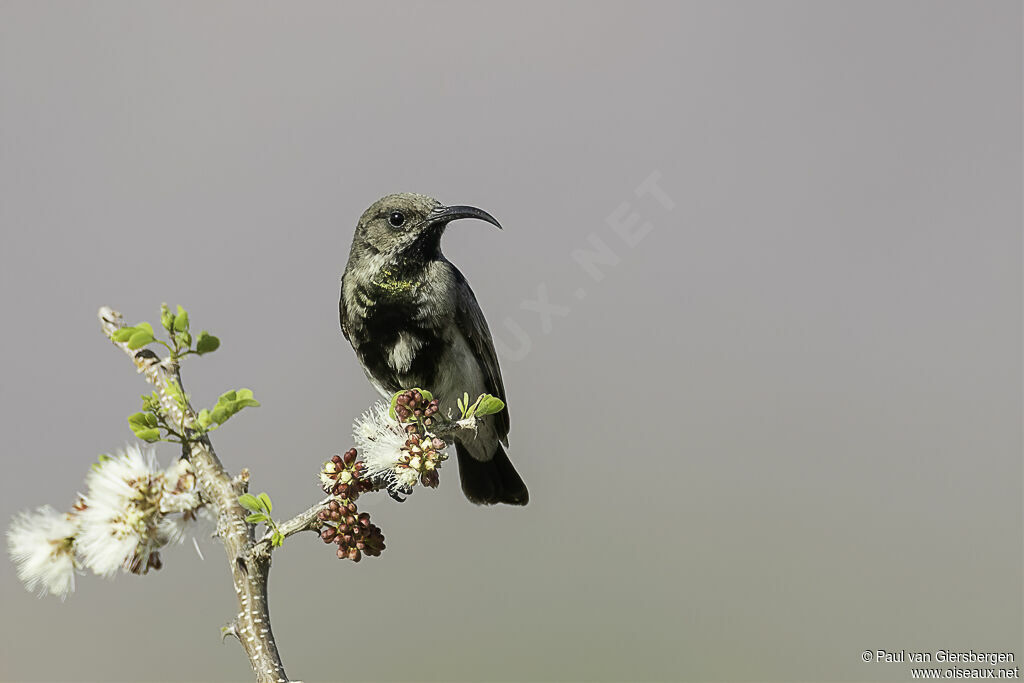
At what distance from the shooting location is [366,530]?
1.92 m

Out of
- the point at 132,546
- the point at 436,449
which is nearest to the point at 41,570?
the point at 132,546

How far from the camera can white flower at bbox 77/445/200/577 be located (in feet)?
A: 5.65

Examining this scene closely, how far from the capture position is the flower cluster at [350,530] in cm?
191

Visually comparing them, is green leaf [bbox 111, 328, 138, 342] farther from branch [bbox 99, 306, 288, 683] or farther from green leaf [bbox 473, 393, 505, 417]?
green leaf [bbox 473, 393, 505, 417]

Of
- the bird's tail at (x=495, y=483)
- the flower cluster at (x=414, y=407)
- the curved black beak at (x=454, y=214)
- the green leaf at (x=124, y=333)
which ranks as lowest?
the flower cluster at (x=414, y=407)

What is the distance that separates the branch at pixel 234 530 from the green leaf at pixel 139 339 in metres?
0.08

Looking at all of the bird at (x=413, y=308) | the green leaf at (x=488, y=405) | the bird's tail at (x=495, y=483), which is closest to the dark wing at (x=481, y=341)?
the bird at (x=413, y=308)

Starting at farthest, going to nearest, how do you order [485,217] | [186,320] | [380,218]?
[380,218] < [485,217] < [186,320]

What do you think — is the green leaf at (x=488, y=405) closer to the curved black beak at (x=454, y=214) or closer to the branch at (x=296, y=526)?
the branch at (x=296, y=526)

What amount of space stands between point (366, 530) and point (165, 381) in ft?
1.79

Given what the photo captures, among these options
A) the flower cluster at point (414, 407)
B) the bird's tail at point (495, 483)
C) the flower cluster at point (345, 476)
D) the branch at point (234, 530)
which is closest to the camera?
the branch at point (234, 530)

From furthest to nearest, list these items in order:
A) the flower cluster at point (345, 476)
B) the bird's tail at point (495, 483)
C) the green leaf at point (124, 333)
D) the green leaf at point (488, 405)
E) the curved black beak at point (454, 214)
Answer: the bird's tail at point (495, 483) < the curved black beak at point (454, 214) < the green leaf at point (488, 405) < the flower cluster at point (345, 476) < the green leaf at point (124, 333)

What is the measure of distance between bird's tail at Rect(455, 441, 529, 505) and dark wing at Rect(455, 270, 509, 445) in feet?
0.65

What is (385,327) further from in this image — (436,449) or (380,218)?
(436,449)
